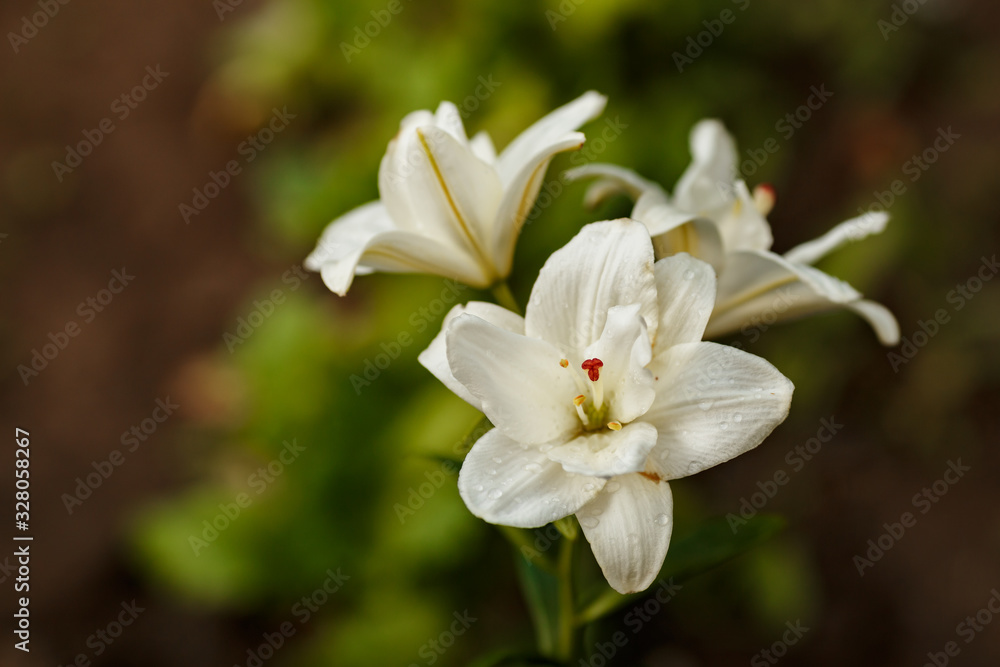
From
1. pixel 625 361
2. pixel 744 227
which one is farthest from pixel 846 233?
pixel 625 361

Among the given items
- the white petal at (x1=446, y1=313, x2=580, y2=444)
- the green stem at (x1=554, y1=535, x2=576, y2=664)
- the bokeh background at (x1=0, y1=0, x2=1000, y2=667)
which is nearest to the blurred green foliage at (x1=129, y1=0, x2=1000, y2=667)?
the bokeh background at (x1=0, y1=0, x2=1000, y2=667)

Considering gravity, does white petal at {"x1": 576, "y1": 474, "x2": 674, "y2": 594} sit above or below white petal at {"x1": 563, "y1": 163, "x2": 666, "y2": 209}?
below

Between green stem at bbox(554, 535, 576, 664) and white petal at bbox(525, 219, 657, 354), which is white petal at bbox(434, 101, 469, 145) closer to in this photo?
white petal at bbox(525, 219, 657, 354)

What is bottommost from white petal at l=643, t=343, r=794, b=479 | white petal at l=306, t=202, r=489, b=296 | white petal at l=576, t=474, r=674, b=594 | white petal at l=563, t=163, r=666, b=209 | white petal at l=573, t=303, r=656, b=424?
white petal at l=576, t=474, r=674, b=594

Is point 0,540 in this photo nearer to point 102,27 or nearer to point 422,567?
point 422,567

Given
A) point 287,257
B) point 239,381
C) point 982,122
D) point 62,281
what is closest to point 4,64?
point 62,281
